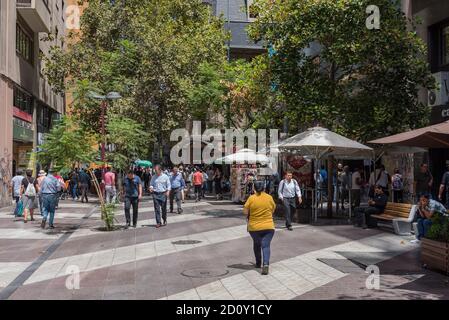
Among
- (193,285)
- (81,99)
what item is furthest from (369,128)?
(193,285)

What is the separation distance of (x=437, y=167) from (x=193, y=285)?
1409 cm

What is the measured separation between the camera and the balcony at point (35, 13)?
87.8 ft

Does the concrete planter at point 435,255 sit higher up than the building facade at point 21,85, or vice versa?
the building facade at point 21,85

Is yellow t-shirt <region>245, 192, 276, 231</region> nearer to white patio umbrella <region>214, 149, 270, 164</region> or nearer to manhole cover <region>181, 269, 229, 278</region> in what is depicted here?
manhole cover <region>181, 269, 229, 278</region>

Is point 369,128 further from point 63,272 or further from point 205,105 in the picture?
point 205,105

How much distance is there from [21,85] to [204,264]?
2081 centimetres

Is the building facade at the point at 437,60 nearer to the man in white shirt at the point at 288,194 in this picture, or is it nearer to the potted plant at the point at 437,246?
the man in white shirt at the point at 288,194

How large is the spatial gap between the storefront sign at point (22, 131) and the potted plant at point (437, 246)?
72.3 ft

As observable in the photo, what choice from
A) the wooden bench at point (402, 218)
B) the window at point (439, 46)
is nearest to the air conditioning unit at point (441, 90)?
the window at point (439, 46)

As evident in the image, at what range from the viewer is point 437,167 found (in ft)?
64.0

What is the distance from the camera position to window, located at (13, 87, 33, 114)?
27.0m

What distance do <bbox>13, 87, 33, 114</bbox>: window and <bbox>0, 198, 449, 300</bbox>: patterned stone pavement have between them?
12.8m
